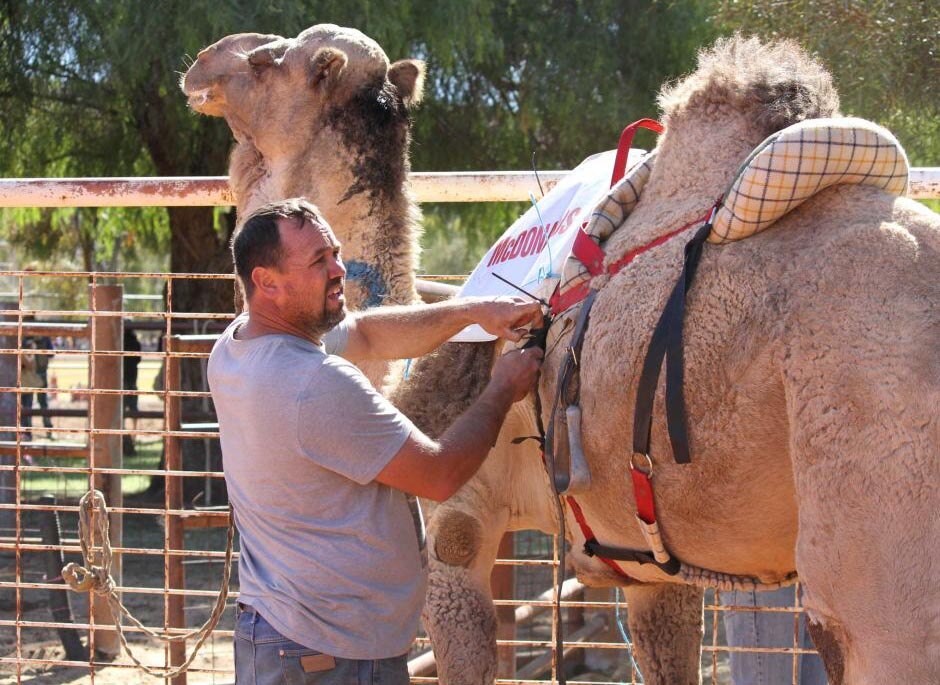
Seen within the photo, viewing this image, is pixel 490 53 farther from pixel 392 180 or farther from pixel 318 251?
pixel 318 251

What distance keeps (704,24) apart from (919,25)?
365cm

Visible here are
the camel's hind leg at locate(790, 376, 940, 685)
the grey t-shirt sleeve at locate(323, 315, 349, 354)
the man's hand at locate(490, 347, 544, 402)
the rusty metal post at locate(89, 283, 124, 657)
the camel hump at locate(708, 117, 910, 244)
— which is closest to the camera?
the camel's hind leg at locate(790, 376, 940, 685)

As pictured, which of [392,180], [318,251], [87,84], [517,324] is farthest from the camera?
[87,84]

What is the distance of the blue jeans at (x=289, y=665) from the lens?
8.54ft

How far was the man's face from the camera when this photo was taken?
105 inches

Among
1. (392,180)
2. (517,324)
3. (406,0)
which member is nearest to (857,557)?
(517,324)

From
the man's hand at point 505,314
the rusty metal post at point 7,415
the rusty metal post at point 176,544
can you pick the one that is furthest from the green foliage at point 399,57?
the man's hand at point 505,314

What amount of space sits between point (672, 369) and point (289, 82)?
6.82 feet

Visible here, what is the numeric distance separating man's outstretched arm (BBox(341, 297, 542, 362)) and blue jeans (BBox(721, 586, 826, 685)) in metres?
1.93

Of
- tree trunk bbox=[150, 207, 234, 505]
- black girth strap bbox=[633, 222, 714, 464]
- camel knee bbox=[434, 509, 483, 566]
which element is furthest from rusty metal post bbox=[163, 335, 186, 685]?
tree trunk bbox=[150, 207, 234, 505]

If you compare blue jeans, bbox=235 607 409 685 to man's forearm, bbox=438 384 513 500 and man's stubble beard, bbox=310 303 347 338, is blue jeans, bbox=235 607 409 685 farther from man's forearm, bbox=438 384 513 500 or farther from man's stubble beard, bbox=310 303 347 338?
man's stubble beard, bbox=310 303 347 338

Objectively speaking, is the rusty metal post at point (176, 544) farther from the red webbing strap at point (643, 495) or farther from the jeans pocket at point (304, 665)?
the red webbing strap at point (643, 495)

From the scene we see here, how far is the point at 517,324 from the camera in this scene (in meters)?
3.03

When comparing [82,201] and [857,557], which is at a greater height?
[82,201]
